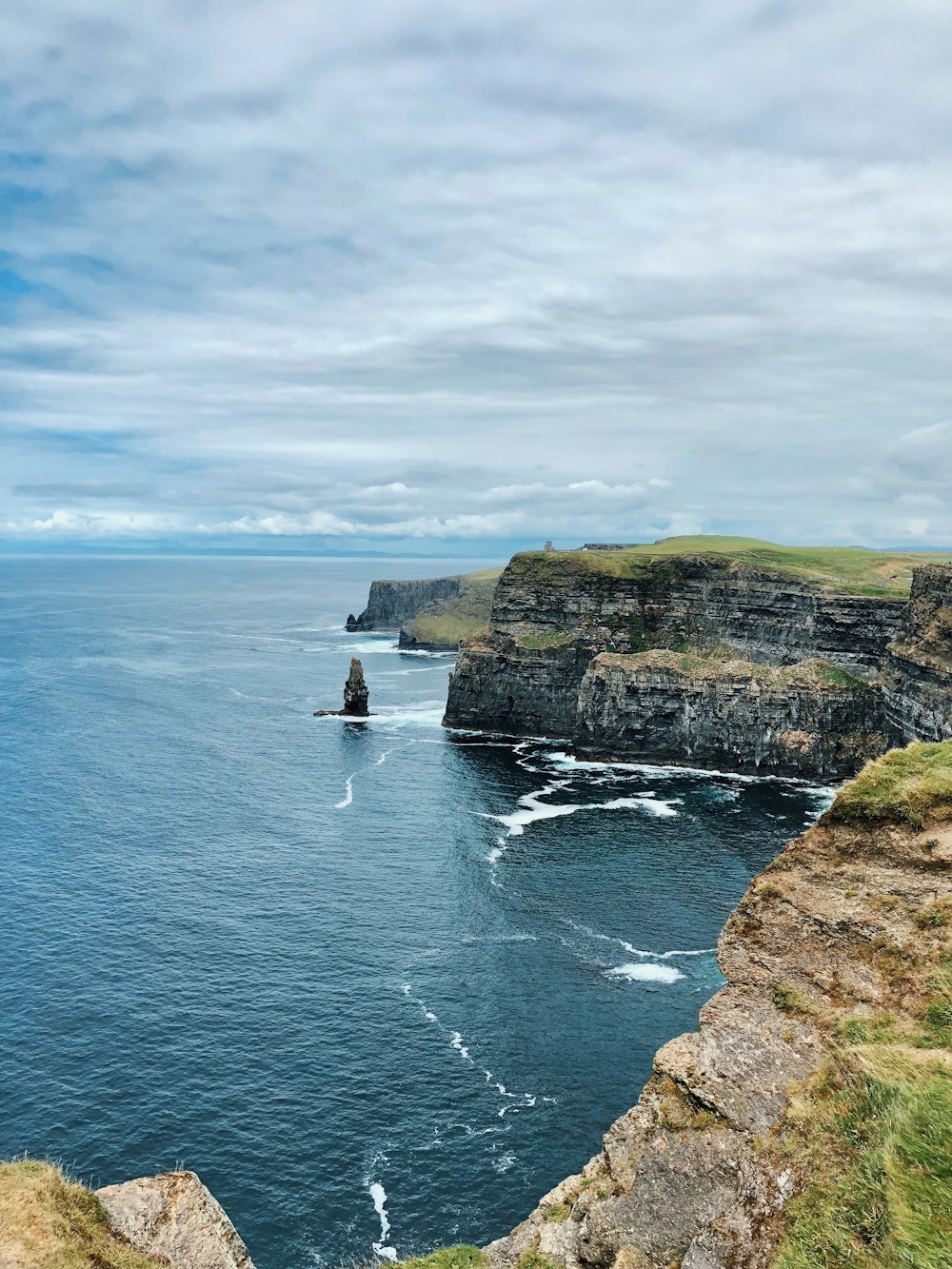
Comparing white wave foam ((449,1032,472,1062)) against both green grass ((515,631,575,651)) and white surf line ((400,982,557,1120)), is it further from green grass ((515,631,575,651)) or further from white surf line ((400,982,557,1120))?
green grass ((515,631,575,651))

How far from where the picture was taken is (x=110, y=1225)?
73.5 feet

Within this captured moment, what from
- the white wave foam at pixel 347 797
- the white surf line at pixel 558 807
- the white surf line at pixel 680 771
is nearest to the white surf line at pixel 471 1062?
the white surf line at pixel 558 807

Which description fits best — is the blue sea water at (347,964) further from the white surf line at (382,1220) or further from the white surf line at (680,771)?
the white surf line at (680,771)

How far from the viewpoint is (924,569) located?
112125 millimetres

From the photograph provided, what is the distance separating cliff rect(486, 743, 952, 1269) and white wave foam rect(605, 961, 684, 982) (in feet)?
129

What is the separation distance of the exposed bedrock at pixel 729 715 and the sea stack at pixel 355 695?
3949 centimetres

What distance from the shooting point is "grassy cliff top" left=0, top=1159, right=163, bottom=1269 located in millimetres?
19219

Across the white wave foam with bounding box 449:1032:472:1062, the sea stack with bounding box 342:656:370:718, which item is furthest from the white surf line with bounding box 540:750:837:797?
the white wave foam with bounding box 449:1032:472:1062

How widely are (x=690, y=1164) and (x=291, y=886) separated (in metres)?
61.6

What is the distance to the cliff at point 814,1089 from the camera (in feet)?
58.5

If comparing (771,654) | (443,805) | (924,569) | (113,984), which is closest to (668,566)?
(771,654)

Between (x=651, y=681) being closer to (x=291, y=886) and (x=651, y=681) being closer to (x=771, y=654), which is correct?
(x=771, y=654)

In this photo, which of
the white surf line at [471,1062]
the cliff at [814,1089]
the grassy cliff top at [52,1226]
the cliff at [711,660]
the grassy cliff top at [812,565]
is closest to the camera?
the cliff at [814,1089]

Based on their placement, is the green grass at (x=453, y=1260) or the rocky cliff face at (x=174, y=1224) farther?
the green grass at (x=453, y=1260)
